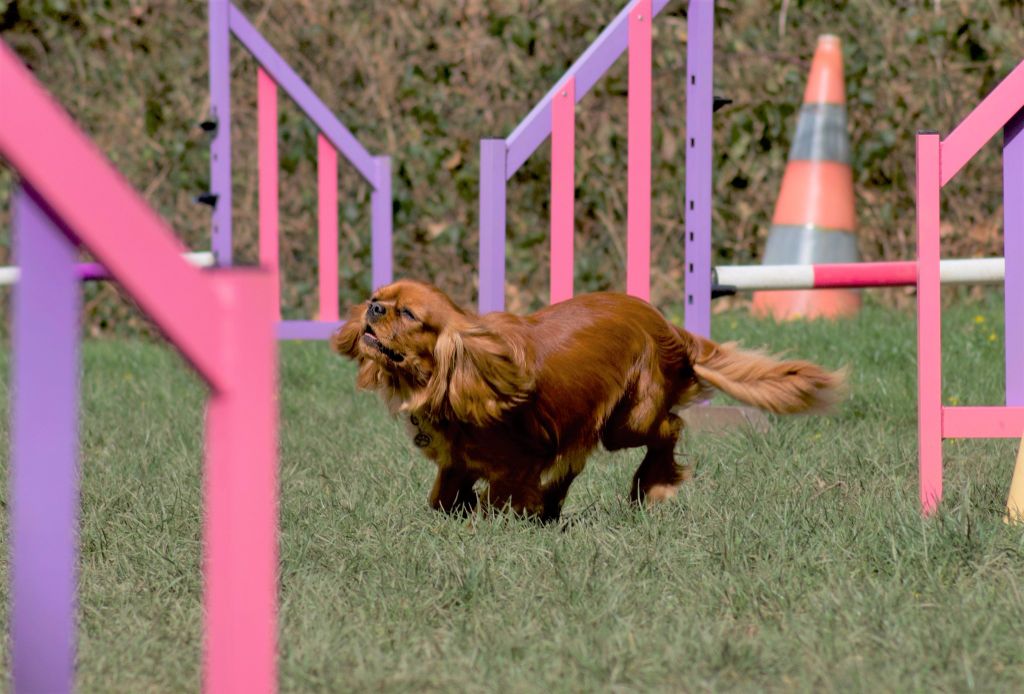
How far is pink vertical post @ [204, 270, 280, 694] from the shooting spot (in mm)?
1548

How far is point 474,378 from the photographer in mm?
3225

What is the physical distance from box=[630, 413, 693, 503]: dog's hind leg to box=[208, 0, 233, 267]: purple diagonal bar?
91.5 inches

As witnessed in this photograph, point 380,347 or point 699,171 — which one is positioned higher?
point 699,171

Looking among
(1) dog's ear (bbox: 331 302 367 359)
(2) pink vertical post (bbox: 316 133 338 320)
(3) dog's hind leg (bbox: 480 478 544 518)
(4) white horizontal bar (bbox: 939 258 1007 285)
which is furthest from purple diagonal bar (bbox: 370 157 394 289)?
(3) dog's hind leg (bbox: 480 478 544 518)

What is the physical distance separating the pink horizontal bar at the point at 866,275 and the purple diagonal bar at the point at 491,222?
3.21 ft

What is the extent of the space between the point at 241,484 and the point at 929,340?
2.13 meters

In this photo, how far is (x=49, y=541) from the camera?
62.8 inches

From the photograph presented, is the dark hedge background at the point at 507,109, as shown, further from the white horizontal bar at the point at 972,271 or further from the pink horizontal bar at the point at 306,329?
the white horizontal bar at the point at 972,271

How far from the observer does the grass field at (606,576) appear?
7.46ft

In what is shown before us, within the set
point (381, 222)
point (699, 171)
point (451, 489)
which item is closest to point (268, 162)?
point (381, 222)

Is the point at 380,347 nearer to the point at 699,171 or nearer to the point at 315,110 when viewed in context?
the point at 699,171

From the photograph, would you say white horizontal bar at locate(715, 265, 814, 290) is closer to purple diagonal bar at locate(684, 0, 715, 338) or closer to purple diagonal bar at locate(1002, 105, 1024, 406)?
purple diagonal bar at locate(684, 0, 715, 338)

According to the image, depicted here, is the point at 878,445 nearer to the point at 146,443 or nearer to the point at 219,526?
the point at 146,443

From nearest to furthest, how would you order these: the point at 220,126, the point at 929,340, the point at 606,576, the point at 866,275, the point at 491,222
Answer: the point at 606,576 < the point at 929,340 < the point at 491,222 < the point at 866,275 < the point at 220,126
